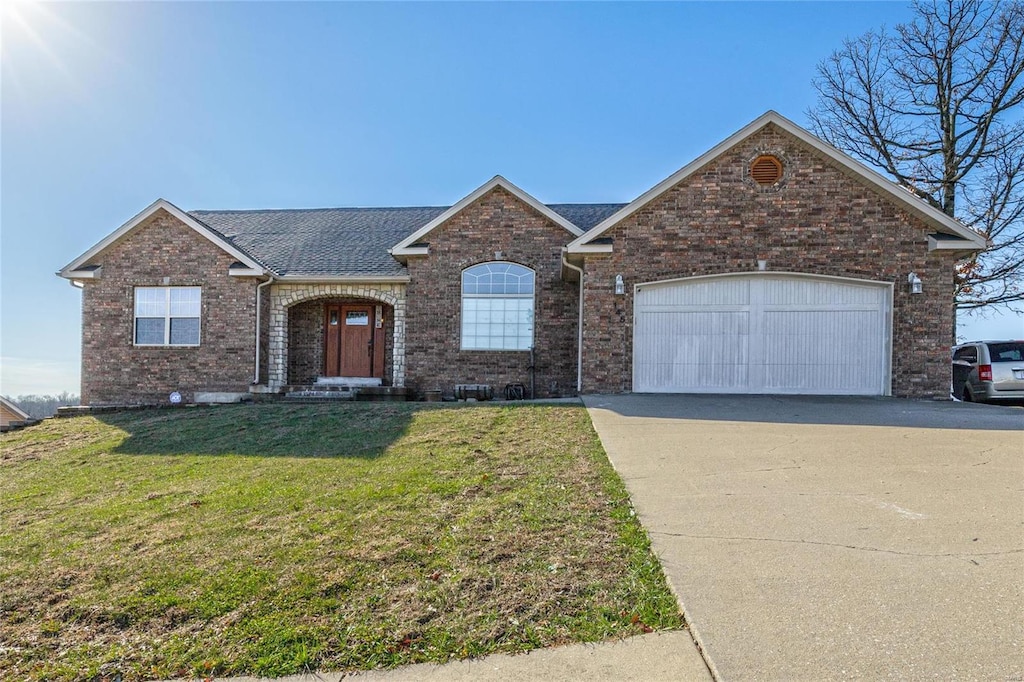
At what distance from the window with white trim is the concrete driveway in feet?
37.5

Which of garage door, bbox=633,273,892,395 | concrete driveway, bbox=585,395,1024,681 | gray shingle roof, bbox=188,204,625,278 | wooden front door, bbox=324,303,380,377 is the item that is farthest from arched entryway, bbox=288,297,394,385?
concrete driveway, bbox=585,395,1024,681

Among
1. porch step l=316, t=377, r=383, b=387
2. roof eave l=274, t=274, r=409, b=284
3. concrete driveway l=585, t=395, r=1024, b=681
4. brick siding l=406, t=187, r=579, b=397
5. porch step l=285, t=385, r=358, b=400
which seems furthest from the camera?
porch step l=316, t=377, r=383, b=387

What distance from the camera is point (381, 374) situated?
15.8m

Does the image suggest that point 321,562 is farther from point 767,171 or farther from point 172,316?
point 172,316

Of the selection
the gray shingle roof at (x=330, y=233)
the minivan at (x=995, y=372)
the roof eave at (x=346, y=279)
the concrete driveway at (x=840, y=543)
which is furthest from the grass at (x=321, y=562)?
the minivan at (x=995, y=372)

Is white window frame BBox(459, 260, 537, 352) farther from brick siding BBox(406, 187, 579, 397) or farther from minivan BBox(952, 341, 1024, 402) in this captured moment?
minivan BBox(952, 341, 1024, 402)

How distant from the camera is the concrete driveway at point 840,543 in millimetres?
2699

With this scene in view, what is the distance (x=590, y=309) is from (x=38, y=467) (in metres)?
9.38

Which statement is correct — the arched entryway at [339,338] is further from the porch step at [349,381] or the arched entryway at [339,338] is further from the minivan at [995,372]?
the minivan at [995,372]

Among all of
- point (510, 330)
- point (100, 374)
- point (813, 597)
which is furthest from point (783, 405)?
point (100, 374)

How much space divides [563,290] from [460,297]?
97.3 inches

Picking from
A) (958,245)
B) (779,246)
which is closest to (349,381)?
(779,246)

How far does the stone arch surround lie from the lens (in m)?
14.8

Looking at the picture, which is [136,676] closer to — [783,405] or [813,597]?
[813,597]
